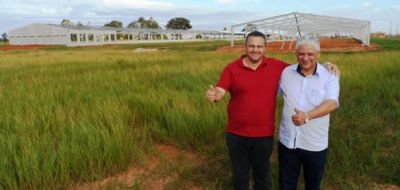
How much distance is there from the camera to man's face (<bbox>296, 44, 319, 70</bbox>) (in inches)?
114

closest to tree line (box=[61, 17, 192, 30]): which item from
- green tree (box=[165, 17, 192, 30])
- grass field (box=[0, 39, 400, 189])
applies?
green tree (box=[165, 17, 192, 30])

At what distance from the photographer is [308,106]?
2.93 m

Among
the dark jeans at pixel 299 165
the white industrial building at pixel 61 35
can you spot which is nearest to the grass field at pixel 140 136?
the dark jeans at pixel 299 165

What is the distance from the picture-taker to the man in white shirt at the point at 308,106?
289 cm

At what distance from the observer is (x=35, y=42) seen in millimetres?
54781

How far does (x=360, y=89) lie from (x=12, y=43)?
56692mm

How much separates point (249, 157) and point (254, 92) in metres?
0.59

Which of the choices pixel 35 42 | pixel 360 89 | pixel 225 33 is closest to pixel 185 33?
pixel 225 33

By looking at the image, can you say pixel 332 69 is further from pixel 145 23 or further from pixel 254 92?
pixel 145 23

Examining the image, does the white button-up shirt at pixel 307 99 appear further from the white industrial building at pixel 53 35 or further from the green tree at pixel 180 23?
the green tree at pixel 180 23

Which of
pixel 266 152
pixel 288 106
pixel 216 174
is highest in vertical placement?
pixel 288 106

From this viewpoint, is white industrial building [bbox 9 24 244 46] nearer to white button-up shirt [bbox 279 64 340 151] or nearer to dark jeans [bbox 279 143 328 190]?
dark jeans [bbox 279 143 328 190]

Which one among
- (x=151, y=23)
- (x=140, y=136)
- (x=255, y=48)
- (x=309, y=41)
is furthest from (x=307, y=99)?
(x=151, y=23)

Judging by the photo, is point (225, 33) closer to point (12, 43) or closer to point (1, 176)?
point (12, 43)
